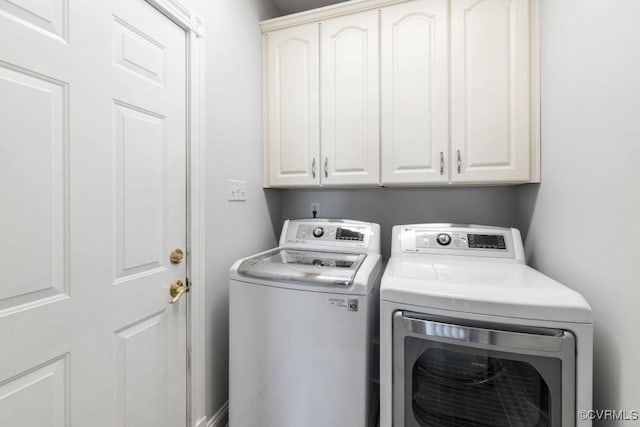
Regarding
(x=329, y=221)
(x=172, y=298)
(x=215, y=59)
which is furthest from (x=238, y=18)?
(x=172, y=298)

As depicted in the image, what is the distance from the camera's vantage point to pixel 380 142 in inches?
66.7

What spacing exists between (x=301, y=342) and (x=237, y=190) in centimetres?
93

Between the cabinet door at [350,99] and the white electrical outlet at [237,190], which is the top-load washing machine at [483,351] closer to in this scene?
the cabinet door at [350,99]

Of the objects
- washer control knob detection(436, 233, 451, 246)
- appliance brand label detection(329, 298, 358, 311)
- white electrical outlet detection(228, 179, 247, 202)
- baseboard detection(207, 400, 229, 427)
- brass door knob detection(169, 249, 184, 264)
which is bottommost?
baseboard detection(207, 400, 229, 427)

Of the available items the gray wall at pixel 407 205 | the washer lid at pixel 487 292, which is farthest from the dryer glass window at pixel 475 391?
the gray wall at pixel 407 205

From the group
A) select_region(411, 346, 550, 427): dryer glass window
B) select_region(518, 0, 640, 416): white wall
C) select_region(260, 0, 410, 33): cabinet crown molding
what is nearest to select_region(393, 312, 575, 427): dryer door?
select_region(411, 346, 550, 427): dryer glass window

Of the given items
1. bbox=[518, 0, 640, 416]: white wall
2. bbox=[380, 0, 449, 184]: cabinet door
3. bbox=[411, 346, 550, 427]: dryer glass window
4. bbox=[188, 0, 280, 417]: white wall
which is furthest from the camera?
bbox=[380, 0, 449, 184]: cabinet door

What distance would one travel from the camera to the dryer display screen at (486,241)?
150cm

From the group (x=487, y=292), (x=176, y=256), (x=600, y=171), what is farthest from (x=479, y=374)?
(x=176, y=256)

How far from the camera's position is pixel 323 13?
175 cm

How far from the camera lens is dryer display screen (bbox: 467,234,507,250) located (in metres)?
1.50

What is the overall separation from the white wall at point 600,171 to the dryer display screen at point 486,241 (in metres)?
0.21

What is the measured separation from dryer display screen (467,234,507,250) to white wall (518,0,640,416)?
0.21 meters

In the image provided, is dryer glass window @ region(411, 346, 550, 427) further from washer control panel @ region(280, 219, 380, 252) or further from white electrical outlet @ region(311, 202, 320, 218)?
white electrical outlet @ region(311, 202, 320, 218)
